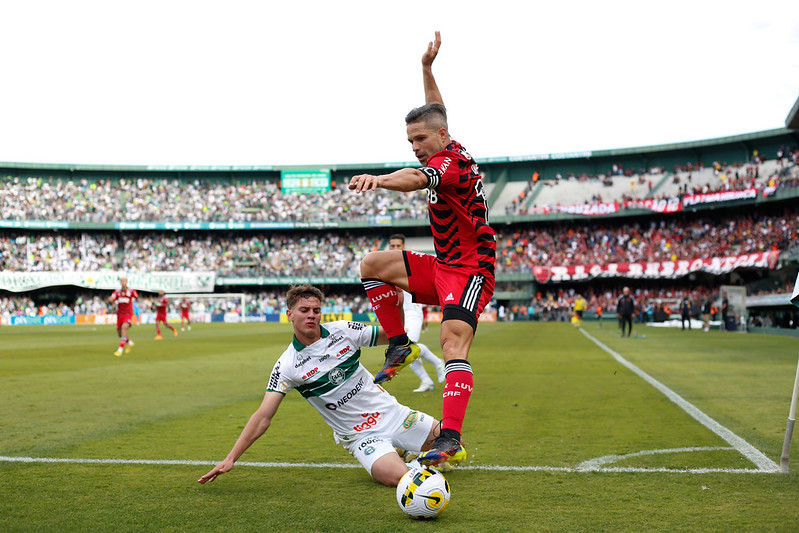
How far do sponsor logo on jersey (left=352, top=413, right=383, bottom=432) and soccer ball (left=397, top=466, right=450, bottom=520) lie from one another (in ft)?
3.63

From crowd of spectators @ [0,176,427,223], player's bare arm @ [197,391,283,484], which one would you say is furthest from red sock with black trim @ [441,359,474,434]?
crowd of spectators @ [0,176,427,223]

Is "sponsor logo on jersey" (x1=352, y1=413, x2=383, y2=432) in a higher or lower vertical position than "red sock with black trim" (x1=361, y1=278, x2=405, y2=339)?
lower

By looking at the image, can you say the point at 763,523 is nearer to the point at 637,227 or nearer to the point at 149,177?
the point at 637,227

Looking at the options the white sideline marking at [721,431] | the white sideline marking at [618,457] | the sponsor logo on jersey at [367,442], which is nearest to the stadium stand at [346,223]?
the white sideline marking at [721,431]

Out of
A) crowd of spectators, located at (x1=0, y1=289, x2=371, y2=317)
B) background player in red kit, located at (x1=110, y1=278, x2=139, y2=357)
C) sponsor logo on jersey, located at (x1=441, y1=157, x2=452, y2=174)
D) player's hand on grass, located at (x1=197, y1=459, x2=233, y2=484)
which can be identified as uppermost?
sponsor logo on jersey, located at (x1=441, y1=157, x2=452, y2=174)

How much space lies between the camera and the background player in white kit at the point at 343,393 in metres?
5.20

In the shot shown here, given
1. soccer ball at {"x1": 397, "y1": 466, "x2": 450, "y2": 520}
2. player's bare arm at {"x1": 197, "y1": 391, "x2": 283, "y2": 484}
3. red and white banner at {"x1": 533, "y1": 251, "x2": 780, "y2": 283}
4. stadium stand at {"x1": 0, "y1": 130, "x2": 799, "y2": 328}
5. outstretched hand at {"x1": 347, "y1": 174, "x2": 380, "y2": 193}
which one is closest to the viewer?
outstretched hand at {"x1": 347, "y1": 174, "x2": 380, "y2": 193}

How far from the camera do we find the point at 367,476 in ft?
18.3

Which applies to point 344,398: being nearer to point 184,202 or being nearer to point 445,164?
point 445,164

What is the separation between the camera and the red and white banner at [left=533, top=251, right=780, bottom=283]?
46906 millimetres

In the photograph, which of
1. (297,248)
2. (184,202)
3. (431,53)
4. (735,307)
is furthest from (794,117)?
(184,202)

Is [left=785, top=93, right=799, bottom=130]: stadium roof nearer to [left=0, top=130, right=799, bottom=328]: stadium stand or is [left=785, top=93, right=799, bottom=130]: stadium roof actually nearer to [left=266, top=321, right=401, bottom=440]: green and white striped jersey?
[left=0, top=130, right=799, bottom=328]: stadium stand

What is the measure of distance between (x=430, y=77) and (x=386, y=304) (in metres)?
1.87

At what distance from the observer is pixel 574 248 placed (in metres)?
61.2
